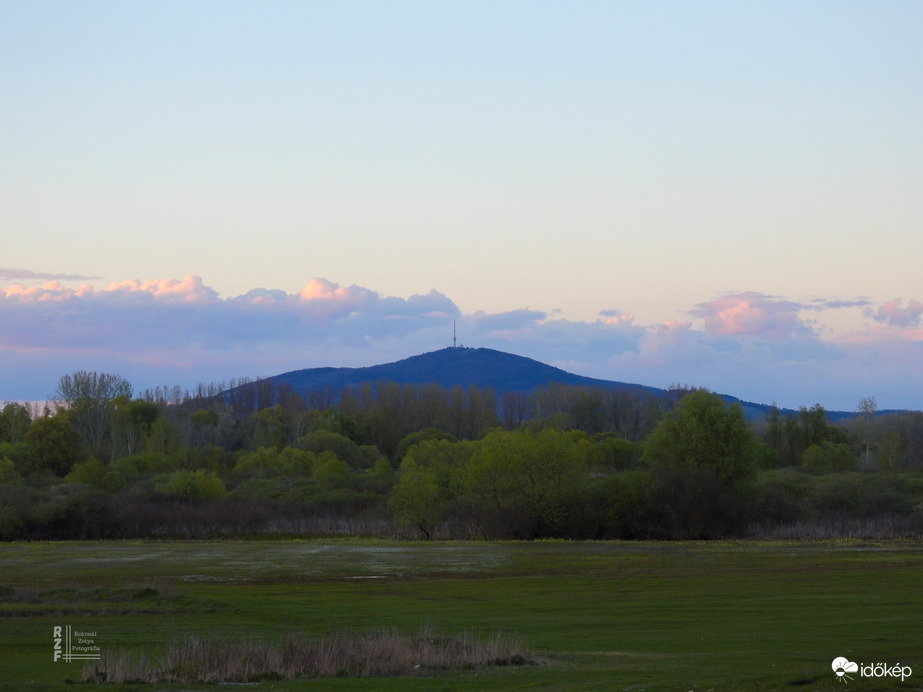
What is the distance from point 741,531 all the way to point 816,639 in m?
56.9

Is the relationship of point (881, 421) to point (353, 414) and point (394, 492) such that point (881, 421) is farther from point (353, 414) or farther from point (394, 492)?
point (394, 492)

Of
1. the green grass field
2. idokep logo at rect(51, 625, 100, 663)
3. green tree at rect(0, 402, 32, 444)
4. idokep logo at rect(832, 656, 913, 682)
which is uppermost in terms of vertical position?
green tree at rect(0, 402, 32, 444)

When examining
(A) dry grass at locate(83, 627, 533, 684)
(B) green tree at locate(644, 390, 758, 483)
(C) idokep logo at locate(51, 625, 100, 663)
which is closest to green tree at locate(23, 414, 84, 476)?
(B) green tree at locate(644, 390, 758, 483)

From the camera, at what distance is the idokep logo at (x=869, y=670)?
55.2 ft

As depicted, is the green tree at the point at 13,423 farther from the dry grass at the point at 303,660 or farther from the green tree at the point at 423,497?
the dry grass at the point at 303,660

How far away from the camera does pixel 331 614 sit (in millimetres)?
32312

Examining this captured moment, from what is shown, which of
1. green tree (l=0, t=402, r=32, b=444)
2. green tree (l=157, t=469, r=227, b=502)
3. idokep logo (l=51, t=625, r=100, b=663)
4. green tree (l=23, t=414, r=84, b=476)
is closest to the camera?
idokep logo (l=51, t=625, r=100, b=663)

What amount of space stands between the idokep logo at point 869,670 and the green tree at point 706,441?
66.2 metres

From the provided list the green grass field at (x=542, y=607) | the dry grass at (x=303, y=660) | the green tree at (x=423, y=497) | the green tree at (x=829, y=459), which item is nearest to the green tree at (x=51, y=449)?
the green tree at (x=423, y=497)

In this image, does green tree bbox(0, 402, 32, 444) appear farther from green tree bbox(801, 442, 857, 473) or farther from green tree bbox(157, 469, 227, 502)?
green tree bbox(801, 442, 857, 473)

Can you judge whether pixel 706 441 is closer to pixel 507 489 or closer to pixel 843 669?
pixel 507 489

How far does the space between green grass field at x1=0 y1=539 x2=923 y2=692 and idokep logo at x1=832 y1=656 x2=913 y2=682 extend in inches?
9.2

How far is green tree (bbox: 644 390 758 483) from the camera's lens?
84562 millimetres

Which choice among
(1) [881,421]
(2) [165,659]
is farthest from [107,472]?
(1) [881,421]
